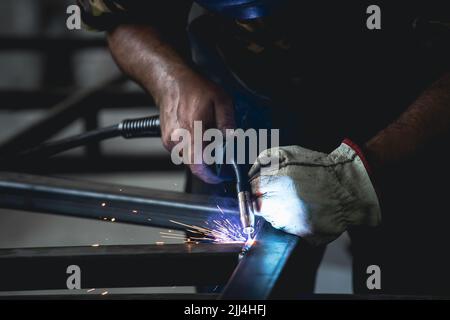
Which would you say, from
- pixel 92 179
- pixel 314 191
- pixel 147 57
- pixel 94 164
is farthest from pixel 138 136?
pixel 92 179

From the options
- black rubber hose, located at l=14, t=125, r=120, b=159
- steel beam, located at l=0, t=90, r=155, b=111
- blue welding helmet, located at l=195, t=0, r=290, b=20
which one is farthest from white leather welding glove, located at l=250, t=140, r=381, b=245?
steel beam, located at l=0, t=90, r=155, b=111

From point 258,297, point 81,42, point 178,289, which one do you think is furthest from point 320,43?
point 81,42

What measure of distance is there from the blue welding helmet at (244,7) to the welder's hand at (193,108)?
142mm

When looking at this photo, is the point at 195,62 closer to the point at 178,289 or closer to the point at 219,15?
the point at 219,15

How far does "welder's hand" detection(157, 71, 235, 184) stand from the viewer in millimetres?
1042

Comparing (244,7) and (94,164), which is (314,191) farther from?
(94,164)

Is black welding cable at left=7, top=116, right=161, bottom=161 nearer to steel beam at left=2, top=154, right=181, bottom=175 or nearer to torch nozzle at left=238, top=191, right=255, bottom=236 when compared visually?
torch nozzle at left=238, top=191, right=255, bottom=236

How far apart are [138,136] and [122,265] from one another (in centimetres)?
48

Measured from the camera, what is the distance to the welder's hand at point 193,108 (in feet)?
3.42

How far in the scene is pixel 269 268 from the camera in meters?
0.77

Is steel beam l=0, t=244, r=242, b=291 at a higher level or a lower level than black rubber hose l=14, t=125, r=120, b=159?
lower

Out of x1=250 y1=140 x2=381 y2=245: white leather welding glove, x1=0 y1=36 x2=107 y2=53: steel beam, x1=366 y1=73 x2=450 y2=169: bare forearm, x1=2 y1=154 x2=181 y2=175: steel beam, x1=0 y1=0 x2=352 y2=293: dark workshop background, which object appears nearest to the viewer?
x1=250 y1=140 x2=381 y2=245: white leather welding glove

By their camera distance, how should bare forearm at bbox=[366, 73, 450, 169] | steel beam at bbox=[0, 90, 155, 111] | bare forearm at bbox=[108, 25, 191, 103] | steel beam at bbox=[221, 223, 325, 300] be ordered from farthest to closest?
steel beam at bbox=[0, 90, 155, 111]
bare forearm at bbox=[108, 25, 191, 103]
bare forearm at bbox=[366, 73, 450, 169]
steel beam at bbox=[221, 223, 325, 300]

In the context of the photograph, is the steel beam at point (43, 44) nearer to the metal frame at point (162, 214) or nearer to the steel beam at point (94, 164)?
Answer: the steel beam at point (94, 164)
